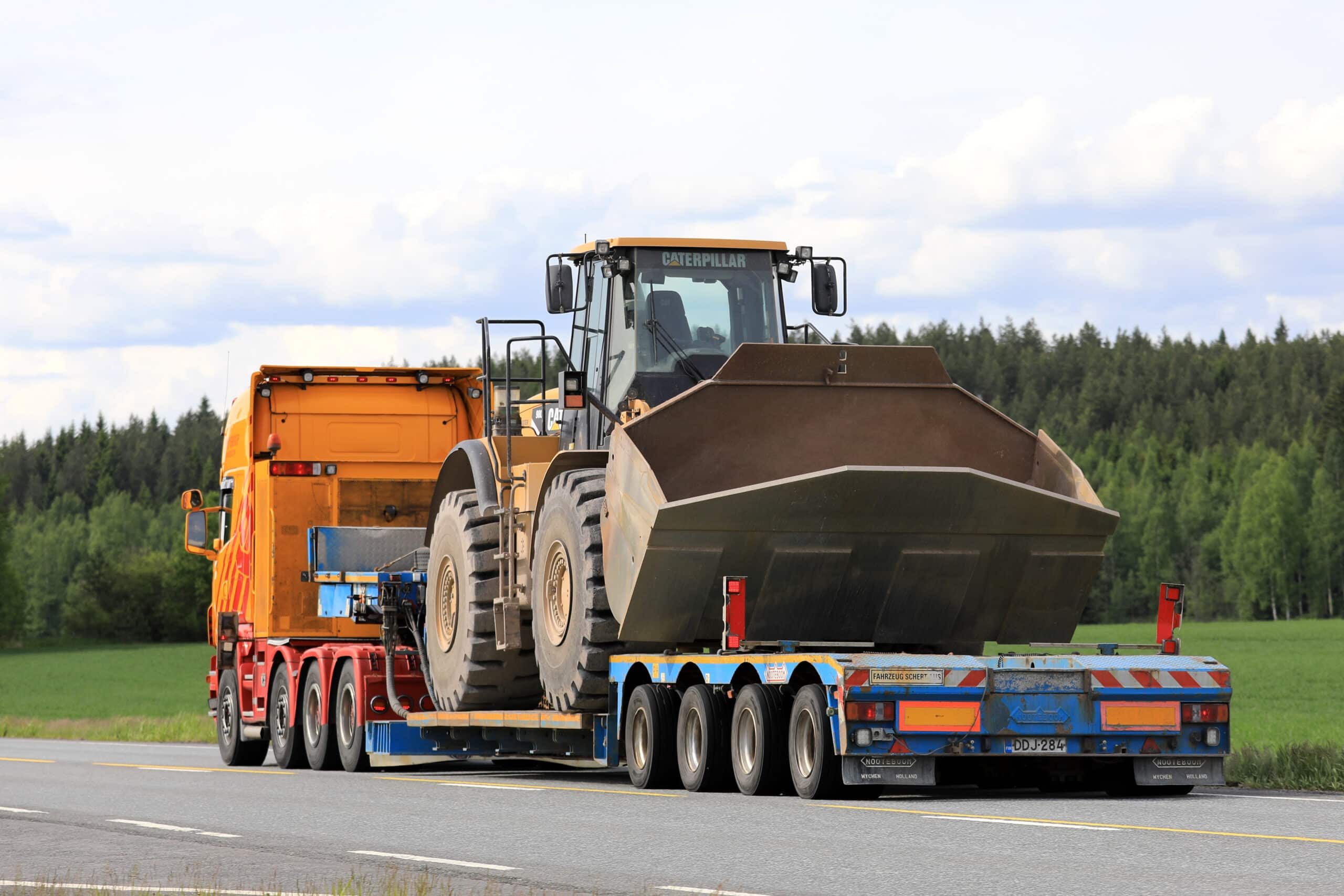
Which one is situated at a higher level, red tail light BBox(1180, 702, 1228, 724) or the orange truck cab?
the orange truck cab

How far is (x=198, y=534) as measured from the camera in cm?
2512

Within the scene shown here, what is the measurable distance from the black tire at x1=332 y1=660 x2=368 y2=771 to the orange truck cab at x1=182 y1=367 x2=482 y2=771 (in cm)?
12

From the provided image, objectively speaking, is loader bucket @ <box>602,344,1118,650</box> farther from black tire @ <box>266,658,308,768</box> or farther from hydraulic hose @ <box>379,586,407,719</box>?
black tire @ <box>266,658,308,768</box>

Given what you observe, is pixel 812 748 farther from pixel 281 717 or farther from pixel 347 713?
pixel 281 717

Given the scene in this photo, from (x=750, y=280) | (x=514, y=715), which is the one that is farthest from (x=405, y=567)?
(x=750, y=280)

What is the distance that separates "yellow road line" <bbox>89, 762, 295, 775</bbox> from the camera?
20.8m

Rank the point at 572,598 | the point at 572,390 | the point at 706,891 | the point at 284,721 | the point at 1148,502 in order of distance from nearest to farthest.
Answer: the point at 706,891 < the point at 572,598 < the point at 572,390 < the point at 284,721 < the point at 1148,502

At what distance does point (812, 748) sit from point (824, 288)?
5202 millimetres

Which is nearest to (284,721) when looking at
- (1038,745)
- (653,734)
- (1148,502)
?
(653,734)

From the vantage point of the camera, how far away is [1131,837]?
35.2ft

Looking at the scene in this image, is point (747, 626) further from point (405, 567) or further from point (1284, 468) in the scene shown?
point (1284, 468)

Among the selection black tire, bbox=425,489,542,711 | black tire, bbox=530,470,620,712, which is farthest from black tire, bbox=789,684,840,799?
black tire, bbox=425,489,542,711

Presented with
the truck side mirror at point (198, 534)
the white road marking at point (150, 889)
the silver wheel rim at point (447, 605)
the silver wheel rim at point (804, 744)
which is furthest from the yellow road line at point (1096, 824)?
the truck side mirror at point (198, 534)

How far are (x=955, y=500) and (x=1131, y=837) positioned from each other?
4403 mm
